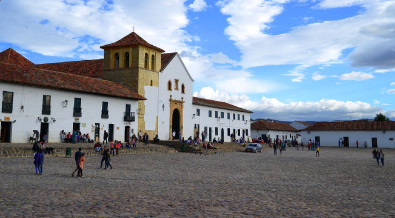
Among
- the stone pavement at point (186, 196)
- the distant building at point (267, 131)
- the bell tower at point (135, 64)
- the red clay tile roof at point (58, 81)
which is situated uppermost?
the bell tower at point (135, 64)

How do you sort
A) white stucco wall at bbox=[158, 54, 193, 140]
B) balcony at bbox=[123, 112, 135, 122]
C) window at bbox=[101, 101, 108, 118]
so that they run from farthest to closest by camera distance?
white stucco wall at bbox=[158, 54, 193, 140] < balcony at bbox=[123, 112, 135, 122] < window at bbox=[101, 101, 108, 118]

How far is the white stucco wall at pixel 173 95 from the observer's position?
39875mm

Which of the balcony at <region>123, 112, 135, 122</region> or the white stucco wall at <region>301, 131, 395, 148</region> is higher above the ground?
the balcony at <region>123, 112, 135, 122</region>

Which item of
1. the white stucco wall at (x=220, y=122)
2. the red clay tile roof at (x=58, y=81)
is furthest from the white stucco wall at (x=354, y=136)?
the red clay tile roof at (x=58, y=81)

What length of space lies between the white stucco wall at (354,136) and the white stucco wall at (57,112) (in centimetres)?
3941

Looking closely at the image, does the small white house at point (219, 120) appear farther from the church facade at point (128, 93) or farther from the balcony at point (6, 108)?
the balcony at point (6, 108)

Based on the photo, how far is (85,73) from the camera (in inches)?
1662

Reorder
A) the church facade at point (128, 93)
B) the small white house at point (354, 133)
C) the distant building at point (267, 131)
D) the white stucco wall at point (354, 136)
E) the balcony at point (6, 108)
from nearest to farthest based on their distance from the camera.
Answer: the balcony at point (6, 108)
the church facade at point (128, 93)
the white stucco wall at point (354, 136)
the small white house at point (354, 133)
the distant building at point (267, 131)

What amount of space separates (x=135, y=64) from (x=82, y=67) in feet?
31.3

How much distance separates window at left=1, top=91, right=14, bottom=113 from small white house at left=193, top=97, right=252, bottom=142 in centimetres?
2348

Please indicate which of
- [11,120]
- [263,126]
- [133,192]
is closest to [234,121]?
[263,126]

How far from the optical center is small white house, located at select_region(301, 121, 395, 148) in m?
55.8

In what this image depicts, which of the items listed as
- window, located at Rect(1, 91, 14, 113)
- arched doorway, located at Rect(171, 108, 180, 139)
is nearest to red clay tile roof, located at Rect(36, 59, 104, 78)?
arched doorway, located at Rect(171, 108, 180, 139)

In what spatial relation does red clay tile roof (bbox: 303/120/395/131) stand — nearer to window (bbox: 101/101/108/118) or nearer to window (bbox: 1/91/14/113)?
window (bbox: 101/101/108/118)
